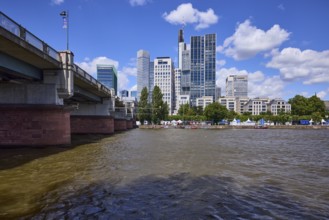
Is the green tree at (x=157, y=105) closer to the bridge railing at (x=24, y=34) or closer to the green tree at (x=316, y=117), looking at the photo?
the green tree at (x=316, y=117)

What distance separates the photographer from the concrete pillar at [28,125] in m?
26.7

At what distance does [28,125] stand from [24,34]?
362 inches

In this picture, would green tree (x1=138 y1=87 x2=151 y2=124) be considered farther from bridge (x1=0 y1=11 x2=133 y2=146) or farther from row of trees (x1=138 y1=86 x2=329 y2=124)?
bridge (x1=0 y1=11 x2=133 y2=146)

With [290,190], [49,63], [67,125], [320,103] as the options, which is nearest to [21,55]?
[49,63]

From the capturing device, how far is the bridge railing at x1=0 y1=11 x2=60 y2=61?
18766mm

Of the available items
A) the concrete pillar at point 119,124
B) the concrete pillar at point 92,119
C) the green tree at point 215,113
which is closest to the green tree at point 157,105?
the green tree at point 215,113

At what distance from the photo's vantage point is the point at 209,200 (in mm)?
10320

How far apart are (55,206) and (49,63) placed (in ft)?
66.7

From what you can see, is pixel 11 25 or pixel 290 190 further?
pixel 11 25

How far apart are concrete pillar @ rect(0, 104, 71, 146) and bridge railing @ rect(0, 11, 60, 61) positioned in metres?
5.23

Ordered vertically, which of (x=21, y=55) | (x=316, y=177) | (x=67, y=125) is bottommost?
(x=316, y=177)

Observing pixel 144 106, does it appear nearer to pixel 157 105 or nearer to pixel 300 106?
pixel 157 105

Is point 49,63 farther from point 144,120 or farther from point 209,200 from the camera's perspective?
point 144,120

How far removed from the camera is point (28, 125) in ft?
88.9
